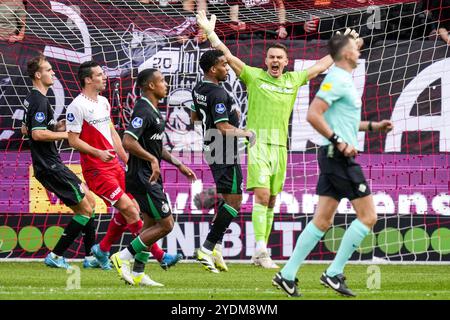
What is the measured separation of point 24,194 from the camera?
46.5 feet

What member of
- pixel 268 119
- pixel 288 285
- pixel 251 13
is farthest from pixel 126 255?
pixel 251 13

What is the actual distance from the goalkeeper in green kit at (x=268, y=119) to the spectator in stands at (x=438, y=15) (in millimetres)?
2607

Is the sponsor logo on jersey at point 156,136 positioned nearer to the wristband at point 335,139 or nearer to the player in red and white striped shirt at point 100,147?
the player in red and white striped shirt at point 100,147

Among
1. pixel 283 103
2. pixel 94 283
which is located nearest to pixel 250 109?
pixel 283 103

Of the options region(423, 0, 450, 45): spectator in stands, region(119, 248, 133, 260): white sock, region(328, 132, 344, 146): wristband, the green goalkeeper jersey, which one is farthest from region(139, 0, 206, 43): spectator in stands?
region(328, 132, 344, 146): wristband

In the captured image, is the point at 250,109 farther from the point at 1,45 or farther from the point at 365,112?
the point at 1,45

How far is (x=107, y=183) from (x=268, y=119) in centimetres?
196

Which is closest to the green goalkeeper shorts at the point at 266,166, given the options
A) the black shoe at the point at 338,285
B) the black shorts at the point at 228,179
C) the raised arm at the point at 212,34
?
the black shorts at the point at 228,179

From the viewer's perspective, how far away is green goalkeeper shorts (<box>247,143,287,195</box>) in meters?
12.3

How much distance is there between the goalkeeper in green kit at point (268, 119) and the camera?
12.3m

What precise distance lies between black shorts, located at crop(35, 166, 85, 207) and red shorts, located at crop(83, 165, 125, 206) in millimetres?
171

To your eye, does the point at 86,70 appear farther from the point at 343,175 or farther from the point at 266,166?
the point at 343,175

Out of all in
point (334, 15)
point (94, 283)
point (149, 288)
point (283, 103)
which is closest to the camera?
point (149, 288)

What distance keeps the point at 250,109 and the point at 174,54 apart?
2.15m
